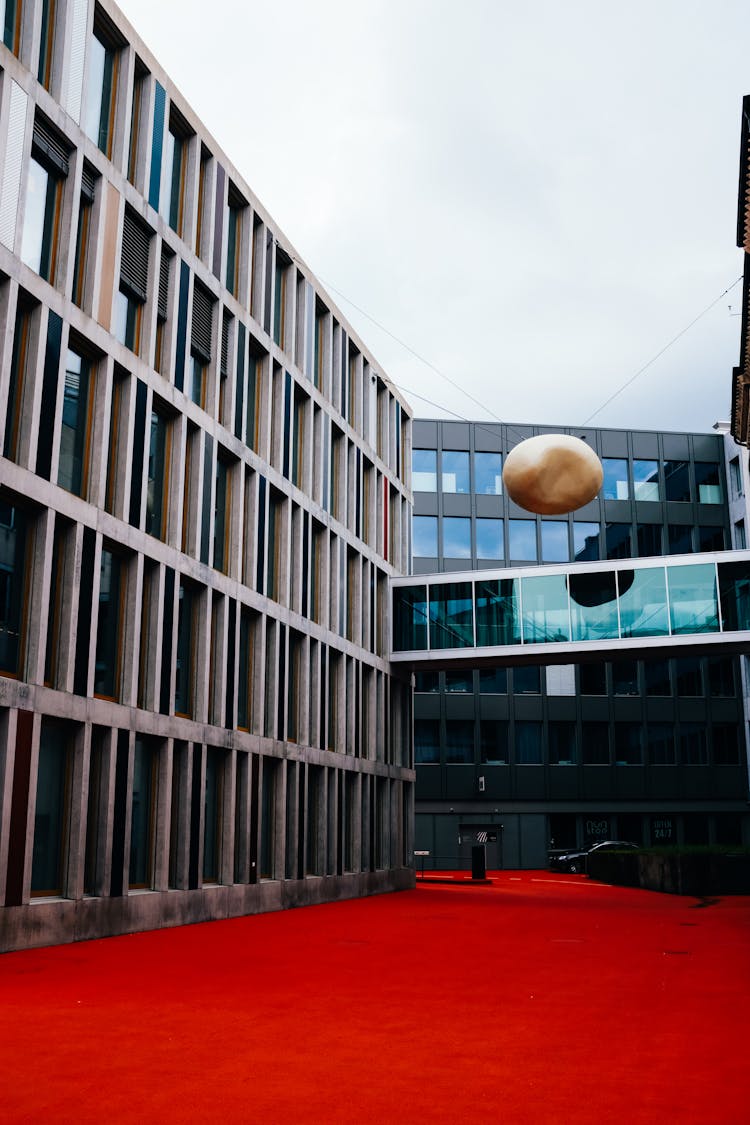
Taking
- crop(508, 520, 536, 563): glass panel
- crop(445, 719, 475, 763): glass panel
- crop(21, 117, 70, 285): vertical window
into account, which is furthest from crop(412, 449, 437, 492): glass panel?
crop(21, 117, 70, 285): vertical window

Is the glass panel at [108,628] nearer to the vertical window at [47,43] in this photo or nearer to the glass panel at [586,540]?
the vertical window at [47,43]

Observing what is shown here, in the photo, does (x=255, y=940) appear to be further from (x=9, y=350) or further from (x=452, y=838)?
(x=452, y=838)

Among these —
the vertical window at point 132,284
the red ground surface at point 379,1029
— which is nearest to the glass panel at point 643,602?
the red ground surface at point 379,1029

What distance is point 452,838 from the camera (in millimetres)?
58062

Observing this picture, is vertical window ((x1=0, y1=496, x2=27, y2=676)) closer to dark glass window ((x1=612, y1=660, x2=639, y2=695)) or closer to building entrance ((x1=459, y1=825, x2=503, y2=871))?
building entrance ((x1=459, y1=825, x2=503, y2=871))

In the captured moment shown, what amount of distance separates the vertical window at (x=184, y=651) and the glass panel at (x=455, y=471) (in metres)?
39.2

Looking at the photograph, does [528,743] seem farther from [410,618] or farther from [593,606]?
[593,606]

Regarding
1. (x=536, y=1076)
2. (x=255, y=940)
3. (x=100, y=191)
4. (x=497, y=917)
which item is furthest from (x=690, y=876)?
(x=536, y=1076)

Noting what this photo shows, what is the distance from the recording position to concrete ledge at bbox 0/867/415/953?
17594 mm

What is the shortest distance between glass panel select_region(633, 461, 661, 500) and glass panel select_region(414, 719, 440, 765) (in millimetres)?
18073

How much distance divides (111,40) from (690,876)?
28224 mm

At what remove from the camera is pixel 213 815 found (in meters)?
25.8

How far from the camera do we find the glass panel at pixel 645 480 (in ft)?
211

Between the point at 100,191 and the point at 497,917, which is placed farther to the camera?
the point at 497,917
